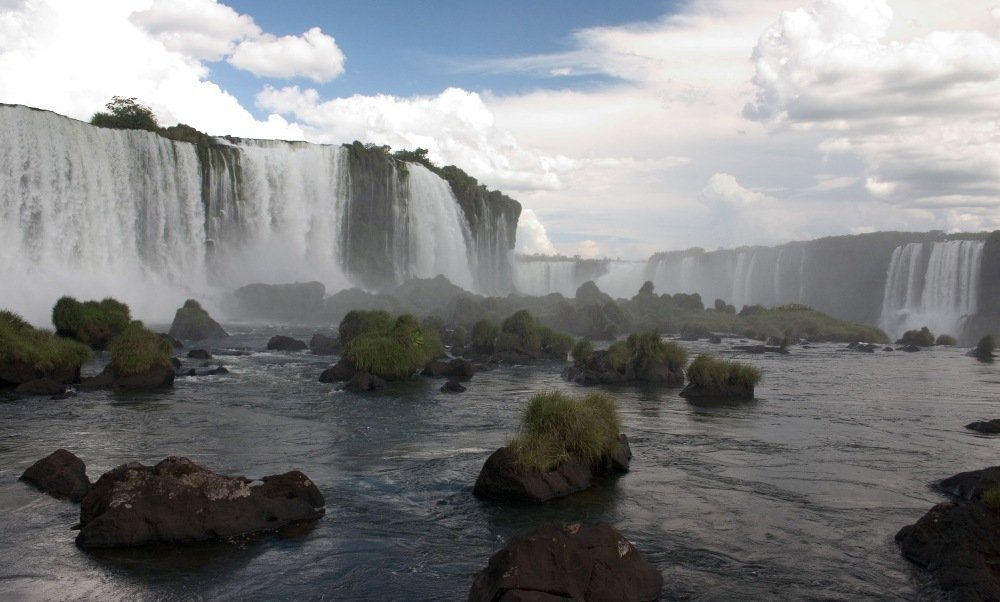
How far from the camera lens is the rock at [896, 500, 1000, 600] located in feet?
28.5

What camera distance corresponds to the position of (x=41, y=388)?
20844 millimetres

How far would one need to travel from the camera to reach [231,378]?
84.1ft

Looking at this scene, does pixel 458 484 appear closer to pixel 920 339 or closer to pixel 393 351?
pixel 393 351

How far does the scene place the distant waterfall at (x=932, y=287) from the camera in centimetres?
6462

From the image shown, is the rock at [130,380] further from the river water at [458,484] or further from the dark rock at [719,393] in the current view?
the dark rock at [719,393]

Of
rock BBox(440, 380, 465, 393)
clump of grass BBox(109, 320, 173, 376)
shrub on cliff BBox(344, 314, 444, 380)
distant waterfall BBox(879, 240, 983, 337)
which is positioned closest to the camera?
clump of grass BBox(109, 320, 173, 376)

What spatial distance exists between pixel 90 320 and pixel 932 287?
206 feet

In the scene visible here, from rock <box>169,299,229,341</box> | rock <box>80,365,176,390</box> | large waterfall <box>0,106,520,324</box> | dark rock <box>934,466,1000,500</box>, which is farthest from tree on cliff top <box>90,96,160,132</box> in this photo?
dark rock <box>934,466,1000,500</box>

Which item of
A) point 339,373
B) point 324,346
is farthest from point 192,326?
point 339,373

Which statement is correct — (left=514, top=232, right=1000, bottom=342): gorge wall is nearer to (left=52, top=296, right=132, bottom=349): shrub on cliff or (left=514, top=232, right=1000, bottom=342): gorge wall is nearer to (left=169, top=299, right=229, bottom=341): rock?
(left=169, top=299, right=229, bottom=341): rock

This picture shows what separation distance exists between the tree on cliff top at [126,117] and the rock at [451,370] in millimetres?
47411

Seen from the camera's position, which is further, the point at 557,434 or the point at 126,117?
the point at 126,117

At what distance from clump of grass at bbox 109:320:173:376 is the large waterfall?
65.0 ft

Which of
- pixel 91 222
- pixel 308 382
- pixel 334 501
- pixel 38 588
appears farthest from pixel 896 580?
pixel 91 222
